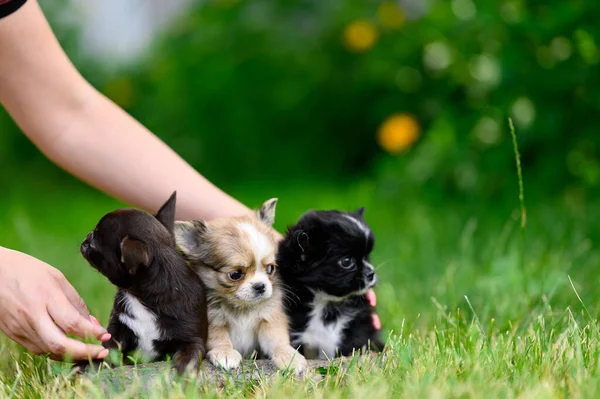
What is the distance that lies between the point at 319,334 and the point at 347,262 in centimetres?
27

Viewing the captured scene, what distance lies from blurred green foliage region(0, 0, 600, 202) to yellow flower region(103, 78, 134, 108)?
12 millimetres

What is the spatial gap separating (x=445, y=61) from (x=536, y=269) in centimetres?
232

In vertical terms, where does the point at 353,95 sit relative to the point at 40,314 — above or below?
above

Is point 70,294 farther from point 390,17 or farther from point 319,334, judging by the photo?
point 390,17

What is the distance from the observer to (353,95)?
25.5 ft

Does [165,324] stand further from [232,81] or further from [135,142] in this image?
[232,81]

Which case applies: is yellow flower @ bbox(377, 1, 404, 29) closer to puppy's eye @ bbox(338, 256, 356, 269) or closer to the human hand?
puppy's eye @ bbox(338, 256, 356, 269)

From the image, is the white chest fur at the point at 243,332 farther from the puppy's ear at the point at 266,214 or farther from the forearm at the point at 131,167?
the forearm at the point at 131,167

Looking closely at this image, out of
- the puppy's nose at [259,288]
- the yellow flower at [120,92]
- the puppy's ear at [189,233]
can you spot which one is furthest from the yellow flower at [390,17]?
the puppy's nose at [259,288]

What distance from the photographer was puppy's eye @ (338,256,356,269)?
2.62 meters

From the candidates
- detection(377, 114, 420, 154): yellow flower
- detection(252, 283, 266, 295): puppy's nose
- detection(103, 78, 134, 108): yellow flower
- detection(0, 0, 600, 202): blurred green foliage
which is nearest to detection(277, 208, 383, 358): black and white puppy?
detection(252, 283, 266, 295): puppy's nose

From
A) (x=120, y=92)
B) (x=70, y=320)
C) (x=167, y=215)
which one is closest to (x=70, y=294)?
(x=70, y=320)

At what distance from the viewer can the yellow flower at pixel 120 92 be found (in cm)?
819

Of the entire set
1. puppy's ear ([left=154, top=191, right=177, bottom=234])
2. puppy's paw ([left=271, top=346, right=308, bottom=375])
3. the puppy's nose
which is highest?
puppy's ear ([left=154, top=191, right=177, bottom=234])
